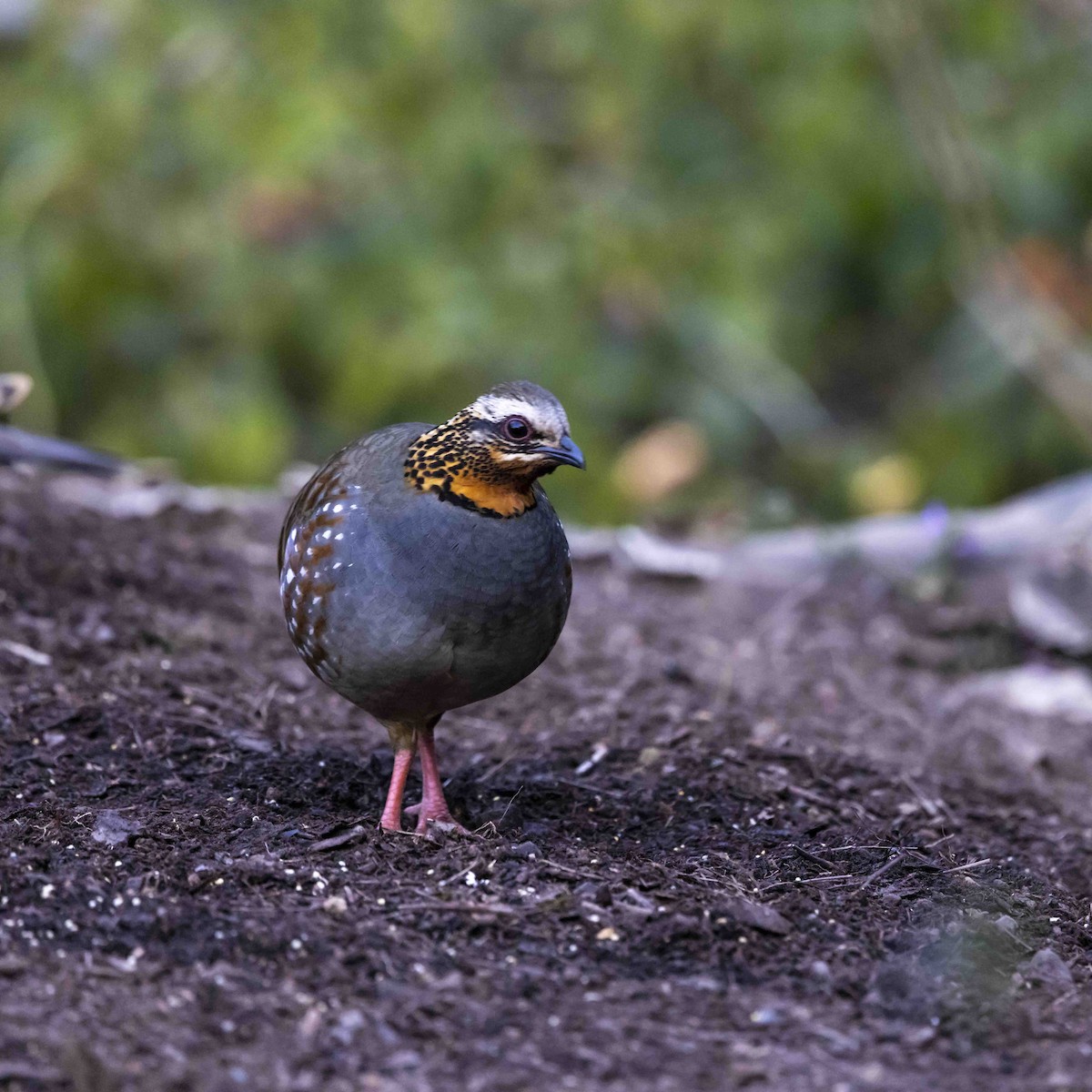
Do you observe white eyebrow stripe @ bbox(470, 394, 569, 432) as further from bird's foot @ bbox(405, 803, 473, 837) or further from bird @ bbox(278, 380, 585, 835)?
bird's foot @ bbox(405, 803, 473, 837)

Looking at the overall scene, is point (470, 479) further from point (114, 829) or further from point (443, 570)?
point (114, 829)

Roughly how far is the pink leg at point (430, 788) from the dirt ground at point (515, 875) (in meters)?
0.13

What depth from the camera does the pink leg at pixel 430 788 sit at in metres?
3.89

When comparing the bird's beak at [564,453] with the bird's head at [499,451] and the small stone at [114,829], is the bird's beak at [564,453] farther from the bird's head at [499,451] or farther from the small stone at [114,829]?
the small stone at [114,829]

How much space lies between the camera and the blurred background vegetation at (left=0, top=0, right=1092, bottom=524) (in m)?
8.81

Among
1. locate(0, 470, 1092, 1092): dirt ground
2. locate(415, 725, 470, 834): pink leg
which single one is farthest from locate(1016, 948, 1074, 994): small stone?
locate(415, 725, 470, 834): pink leg

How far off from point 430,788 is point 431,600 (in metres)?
0.64

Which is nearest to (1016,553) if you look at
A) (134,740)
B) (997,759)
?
(997,759)

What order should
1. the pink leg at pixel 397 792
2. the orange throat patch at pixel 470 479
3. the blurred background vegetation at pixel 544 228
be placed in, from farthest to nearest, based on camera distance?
the blurred background vegetation at pixel 544 228 < the pink leg at pixel 397 792 < the orange throat patch at pixel 470 479

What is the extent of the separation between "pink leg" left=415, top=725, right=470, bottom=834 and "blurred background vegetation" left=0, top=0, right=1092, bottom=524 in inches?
170

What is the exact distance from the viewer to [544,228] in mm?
9586

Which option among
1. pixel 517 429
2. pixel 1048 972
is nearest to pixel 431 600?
pixel 517 429

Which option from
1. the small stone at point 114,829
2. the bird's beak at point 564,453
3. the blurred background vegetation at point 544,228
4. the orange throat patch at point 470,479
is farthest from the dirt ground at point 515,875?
the blurred background vegetation at point 544,228

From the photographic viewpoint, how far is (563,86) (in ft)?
34.3
